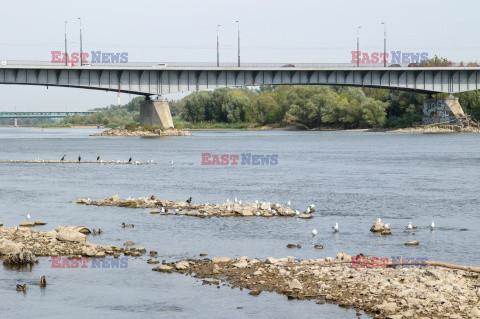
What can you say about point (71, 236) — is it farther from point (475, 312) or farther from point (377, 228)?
point (475, 312)

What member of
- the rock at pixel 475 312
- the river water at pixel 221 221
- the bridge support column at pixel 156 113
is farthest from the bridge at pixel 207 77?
the rock at pixel 475 312

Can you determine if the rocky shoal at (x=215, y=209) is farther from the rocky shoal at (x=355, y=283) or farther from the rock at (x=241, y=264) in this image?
the rock at (x=241, y=264)

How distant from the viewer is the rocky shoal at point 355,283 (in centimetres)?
1950

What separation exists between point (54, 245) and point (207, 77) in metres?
99.8

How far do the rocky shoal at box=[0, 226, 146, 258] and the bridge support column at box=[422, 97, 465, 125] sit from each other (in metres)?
129

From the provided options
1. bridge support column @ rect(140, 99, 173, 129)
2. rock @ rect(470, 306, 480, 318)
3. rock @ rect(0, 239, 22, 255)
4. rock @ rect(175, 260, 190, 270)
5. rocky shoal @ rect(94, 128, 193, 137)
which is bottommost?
rock @ rect(470, 306, 480, 318)

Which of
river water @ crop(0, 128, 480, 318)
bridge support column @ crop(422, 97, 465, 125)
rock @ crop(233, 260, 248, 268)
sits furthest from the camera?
bridge support column @ crop(422, 97, 465, 125)

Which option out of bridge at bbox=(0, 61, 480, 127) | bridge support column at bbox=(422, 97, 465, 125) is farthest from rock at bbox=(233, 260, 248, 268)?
bridge support column at bbox=(422, 97, 465, 125)

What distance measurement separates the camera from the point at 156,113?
133625mm

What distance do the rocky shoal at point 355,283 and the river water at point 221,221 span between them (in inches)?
25.5

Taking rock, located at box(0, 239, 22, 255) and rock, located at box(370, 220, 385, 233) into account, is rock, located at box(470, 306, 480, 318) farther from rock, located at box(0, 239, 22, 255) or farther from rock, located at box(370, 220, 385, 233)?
rock, located at box(0, 239, 22, 255)

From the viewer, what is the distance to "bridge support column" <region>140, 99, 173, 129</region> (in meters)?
130

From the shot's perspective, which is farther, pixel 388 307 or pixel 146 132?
pixel 146 132

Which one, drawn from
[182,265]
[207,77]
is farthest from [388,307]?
[207,77]
